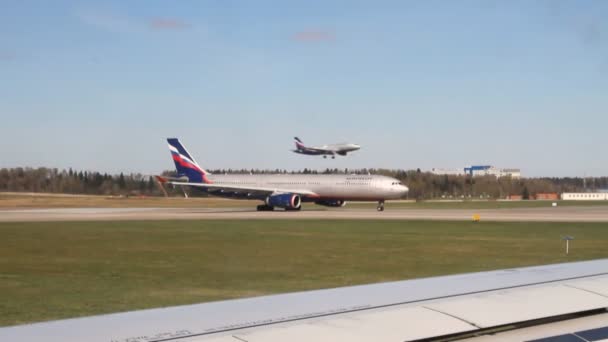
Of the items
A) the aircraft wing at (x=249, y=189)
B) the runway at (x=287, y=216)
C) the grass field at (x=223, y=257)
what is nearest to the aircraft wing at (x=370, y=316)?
the grass field at (x=223, y=257)

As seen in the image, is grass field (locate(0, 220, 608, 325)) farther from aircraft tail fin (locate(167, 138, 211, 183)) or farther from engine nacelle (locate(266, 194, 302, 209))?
aircraft tail fin (locate(167, 138, 211, 183))

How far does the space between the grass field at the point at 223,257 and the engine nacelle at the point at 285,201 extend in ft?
77.6

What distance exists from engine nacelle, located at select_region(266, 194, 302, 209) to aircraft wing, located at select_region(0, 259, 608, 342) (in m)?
59.6

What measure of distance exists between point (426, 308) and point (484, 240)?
1105 inches

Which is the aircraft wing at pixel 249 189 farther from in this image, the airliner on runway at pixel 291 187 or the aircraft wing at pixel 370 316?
the aircraft wing at pixel 370 316

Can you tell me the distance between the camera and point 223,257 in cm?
2430

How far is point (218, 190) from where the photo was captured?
6950 cm

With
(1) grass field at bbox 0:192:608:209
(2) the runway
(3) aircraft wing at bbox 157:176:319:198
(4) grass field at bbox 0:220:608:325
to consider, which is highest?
(3) aircraft wing at bbox 157:176:319:198

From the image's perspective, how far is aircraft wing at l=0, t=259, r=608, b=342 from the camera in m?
3.69

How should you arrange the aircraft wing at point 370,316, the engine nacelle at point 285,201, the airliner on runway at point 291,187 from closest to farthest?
the aircraft wing at point 370,316, the airliner on runway at point 291,187, the engine nacelle at point 285,201

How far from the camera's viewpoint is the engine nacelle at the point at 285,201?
65.2 metres

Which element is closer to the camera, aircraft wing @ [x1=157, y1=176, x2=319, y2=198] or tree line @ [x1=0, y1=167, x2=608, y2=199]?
aircraft wing @ [x1=157, y1=176, x2=319, y2=198]

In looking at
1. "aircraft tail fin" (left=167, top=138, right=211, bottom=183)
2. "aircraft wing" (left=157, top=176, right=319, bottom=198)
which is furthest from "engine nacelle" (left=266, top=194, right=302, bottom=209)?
"aircraft tail fin" (left=167, top=138, right=211, bottom=183)

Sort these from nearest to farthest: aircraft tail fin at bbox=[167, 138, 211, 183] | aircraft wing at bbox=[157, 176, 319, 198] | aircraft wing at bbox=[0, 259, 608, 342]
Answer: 1. aircraft wing at bbox=[0, 259, 608, 342]
2. aircraft wing at bbox=[157, 176, 319, 198]
3. aircraft tail fin at bbox=[167, 138, 211, 183]
